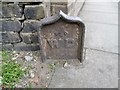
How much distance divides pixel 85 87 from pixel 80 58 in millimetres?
615

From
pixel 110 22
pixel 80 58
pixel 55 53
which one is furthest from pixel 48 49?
pixel 110 22

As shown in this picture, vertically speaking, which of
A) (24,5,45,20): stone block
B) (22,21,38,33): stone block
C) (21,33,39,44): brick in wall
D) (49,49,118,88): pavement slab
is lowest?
(49,49,118,88): pavement slab

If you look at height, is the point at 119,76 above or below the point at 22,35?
below

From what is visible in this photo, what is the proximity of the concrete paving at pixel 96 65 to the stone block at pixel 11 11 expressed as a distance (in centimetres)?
99

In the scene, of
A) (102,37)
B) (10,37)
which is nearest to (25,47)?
(10,37)

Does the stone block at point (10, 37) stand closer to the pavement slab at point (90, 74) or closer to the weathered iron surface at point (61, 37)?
the weathered iron surface at point (61, 37)

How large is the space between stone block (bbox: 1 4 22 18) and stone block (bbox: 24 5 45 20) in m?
0.11

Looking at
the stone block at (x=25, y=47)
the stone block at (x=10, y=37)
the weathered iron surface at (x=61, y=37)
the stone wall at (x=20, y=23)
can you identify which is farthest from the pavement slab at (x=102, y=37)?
the stone block at (x=10, y=37)

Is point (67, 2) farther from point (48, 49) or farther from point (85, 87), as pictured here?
point (85, 87)

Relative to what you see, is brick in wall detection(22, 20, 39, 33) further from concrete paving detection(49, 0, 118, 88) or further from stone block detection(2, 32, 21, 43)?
concrete paving detection(49, 0, 118, 88)

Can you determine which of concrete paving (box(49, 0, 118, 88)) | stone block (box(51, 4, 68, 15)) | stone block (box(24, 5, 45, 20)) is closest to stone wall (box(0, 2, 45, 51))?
stone block (box(24, 5, 45, 20))

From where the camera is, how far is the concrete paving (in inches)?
109

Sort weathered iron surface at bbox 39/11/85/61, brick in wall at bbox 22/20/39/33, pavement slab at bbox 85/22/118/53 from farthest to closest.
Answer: pavement slab at bbox 85/22/118/53 → brick in wall at bbox 22/20/39/33 → weathered iron surface at bbox 39/11/85/61

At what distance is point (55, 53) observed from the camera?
10.6 ft
